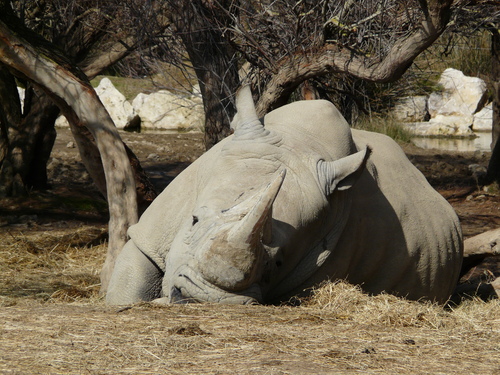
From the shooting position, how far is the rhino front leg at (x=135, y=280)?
5.14m

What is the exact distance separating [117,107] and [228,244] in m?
15.1

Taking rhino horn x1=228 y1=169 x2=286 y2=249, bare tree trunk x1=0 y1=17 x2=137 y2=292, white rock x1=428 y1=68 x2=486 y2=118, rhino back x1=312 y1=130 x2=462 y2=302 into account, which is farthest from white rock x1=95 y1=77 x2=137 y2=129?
rhino horn x1=228 y1=169 x2=286 y2=249

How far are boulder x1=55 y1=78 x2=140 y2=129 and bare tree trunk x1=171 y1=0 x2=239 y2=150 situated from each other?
10.5 m

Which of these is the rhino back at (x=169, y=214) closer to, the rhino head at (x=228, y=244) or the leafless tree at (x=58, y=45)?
the rhino head at (x=228, y=244)

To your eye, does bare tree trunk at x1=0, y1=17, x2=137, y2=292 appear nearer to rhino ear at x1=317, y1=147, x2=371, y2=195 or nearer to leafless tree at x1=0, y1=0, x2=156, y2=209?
leafless tree at x1=0, y1=0, x2=156, y2=209

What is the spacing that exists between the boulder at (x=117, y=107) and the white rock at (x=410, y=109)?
19.3 ft

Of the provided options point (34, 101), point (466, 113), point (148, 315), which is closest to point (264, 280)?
point (148, 315)

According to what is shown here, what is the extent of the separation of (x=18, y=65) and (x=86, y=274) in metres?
1.90

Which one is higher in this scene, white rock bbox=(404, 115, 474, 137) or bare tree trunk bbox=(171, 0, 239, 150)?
bare tree trunk bbox=(171, 0, 239, 150)

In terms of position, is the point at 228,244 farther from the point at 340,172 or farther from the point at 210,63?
the point at 210,63

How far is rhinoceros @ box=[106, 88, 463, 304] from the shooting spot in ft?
13.5

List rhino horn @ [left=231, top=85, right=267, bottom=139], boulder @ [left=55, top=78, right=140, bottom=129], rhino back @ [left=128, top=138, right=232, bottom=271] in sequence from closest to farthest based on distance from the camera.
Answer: rhino horn @ [left=231, top=85, right=267, bottom=139], rhino back @ [left=128, top=138, right=232, bottom=271], boulder @ [left=55, top=78, right=140, bottom=129]

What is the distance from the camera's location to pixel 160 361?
10.9ft

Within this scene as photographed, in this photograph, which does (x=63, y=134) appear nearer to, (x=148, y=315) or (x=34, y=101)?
(x=34, y=101)
